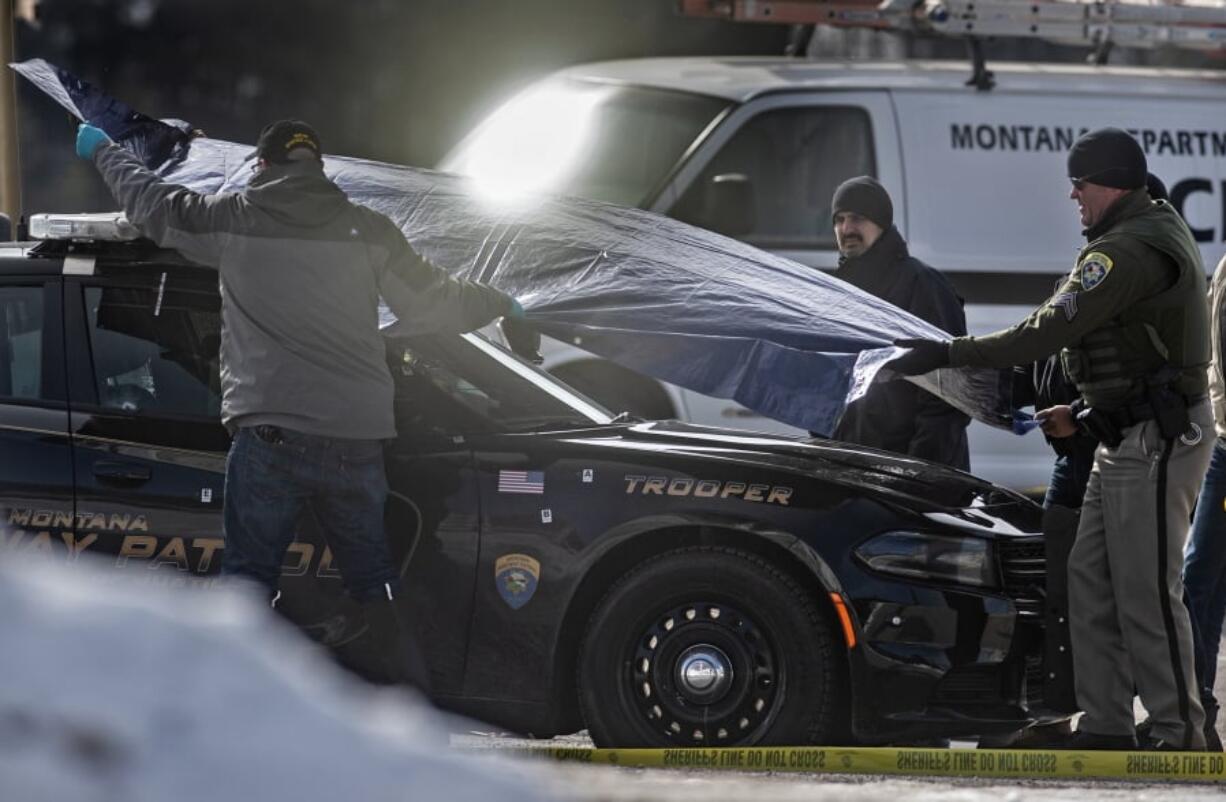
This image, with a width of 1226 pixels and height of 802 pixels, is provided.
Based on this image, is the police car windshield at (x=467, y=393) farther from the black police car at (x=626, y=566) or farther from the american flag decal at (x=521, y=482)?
the american flag decal at (x=521, y=482)

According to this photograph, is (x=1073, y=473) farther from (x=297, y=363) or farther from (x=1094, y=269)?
(x=297, y=363)

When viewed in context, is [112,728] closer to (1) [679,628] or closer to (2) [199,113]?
(1) [679,628]

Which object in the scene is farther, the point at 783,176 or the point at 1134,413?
the point at 783,176

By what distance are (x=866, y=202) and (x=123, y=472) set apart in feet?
9.60

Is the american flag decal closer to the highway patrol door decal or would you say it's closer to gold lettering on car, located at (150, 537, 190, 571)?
the highway patrol door decal

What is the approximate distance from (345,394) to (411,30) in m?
9.29

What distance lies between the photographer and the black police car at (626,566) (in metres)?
5.26

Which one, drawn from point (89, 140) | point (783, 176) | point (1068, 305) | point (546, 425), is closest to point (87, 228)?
point (89, 140)

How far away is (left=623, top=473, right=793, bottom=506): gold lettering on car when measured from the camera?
531cm

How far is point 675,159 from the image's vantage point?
925 centimetres

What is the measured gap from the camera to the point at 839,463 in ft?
18.3

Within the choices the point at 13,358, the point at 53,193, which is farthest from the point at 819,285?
the point at 53,193

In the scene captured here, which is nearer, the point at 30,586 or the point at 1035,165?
the point at 30,586

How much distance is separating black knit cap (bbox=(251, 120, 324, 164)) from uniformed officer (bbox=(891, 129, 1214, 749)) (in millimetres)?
1705
